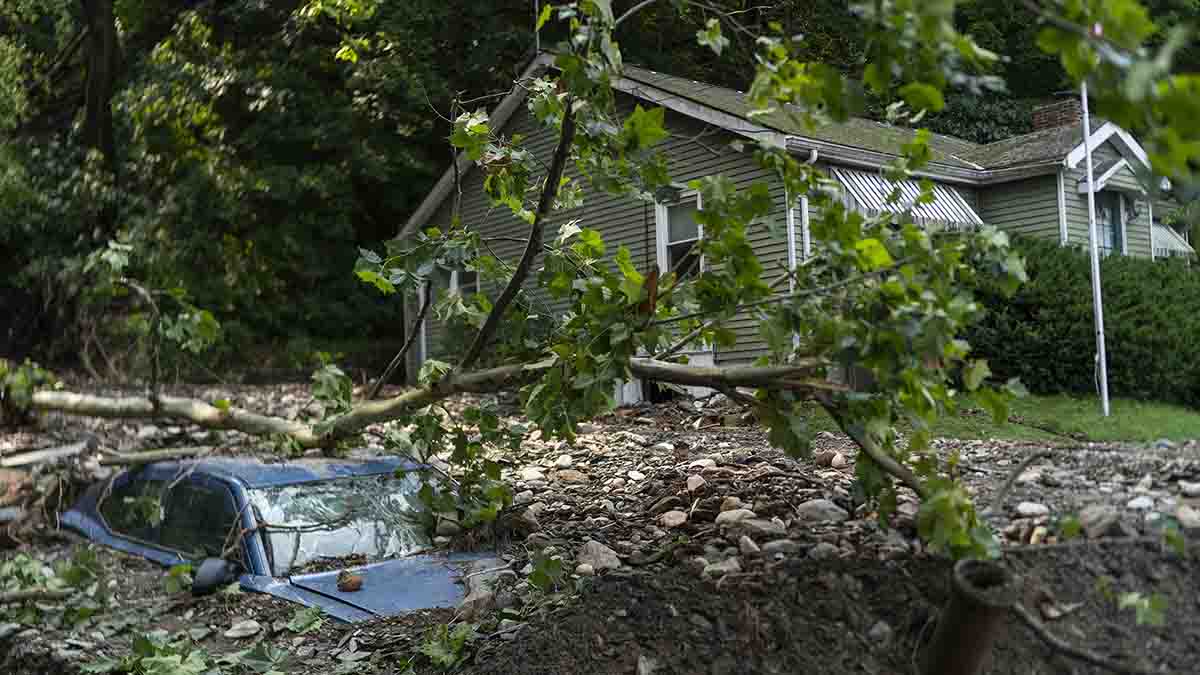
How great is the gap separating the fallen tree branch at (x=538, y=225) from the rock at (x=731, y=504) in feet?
5.17

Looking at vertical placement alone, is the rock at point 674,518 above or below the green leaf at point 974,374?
below

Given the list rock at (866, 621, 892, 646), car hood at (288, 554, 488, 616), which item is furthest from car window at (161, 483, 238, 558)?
rock at (866, 621, 892, 646)

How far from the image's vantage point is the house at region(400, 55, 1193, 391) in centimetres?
1488

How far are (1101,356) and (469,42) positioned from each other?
14.8 m

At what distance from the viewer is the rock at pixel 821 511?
5352 mm

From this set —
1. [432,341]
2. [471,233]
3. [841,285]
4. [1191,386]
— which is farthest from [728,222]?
[432,341]

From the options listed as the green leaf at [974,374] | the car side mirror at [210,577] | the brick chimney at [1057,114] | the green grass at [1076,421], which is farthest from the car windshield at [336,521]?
the brick chimney at [1057,114]

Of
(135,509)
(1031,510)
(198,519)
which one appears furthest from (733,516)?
(135,509)

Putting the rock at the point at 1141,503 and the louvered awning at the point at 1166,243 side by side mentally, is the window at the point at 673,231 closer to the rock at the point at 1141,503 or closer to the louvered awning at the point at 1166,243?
the louvered awning at the point at 1166,243

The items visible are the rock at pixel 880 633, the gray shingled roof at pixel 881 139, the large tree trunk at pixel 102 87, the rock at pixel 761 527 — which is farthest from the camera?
the large tree trunk at pixel 102 87

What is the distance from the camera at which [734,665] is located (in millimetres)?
4156

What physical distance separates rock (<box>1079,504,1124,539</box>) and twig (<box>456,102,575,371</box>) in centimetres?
271

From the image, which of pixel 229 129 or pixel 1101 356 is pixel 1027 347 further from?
pixel 229 129

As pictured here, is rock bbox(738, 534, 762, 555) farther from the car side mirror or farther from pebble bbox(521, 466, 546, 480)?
pebble bbox(521, 466, 546, 480)
